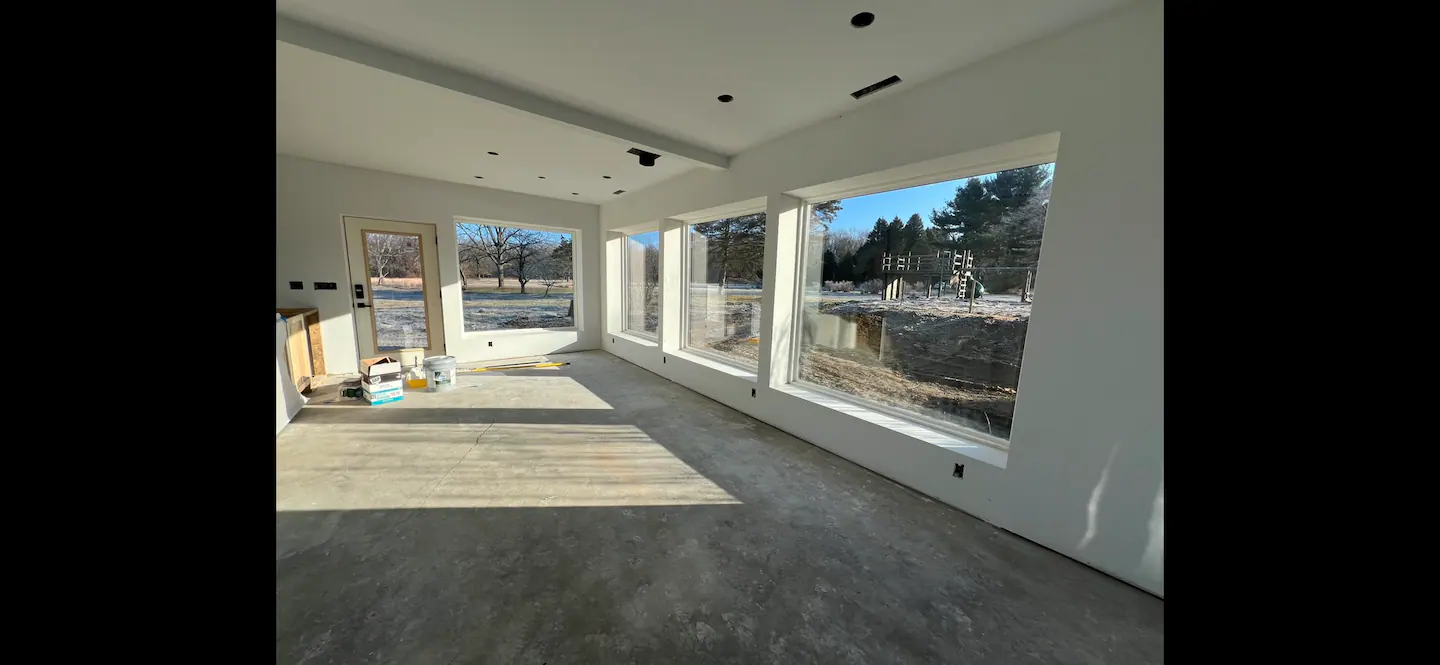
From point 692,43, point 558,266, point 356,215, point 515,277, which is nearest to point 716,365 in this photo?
point 692,43

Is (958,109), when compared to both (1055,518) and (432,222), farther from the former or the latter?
(432,222)

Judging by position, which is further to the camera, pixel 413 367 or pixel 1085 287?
pixel 413 367

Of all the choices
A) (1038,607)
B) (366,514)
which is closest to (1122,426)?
(1038,607)

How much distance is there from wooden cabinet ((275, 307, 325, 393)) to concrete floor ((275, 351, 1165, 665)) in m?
1.16

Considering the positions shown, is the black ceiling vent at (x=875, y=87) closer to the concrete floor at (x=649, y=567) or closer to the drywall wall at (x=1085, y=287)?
the drywall wall at (x=1085, y=287)

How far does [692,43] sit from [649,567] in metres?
2.51

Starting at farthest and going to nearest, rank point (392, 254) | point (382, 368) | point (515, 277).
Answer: point (515, 277)
point (392, 254)
point (382, 368)

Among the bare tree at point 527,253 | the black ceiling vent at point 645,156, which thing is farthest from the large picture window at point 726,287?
the bare tree at point 527,253

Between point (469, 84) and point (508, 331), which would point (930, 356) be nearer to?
point (469, 84)

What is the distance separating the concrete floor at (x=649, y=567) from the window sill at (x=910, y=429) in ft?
1.13

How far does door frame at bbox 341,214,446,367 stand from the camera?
16.3 feet

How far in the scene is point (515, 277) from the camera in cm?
628

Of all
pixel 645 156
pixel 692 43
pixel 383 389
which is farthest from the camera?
pixel 383 389
